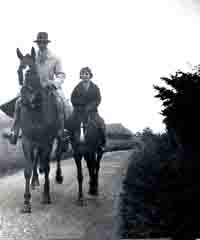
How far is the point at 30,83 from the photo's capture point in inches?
309

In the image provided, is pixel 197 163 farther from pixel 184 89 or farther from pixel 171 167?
pixel 184 89

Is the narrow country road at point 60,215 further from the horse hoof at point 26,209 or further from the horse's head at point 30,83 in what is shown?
the horse's head at point 30,83

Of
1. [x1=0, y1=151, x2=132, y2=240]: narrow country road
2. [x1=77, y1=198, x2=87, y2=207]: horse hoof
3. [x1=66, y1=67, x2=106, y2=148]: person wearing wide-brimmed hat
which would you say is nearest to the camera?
[x1=0, y1=151, x2=132, y2=240]: narrow country road

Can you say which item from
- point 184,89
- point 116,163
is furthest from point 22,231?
point 116,163

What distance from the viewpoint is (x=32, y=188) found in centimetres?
982

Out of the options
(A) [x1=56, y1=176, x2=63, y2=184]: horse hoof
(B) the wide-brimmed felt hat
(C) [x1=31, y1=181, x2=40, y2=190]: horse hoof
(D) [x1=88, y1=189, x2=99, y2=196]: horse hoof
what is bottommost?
(D) [x1=88, y1=189, x2=99, y2=196]: horse hoof

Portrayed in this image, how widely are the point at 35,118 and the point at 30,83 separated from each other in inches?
24.8

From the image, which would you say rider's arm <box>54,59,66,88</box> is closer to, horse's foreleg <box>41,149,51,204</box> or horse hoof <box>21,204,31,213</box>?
horse's foreleg <box>41,149,51,204</box>

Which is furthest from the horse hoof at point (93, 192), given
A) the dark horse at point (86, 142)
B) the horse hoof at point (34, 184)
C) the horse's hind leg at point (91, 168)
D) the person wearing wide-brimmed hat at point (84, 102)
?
the horse hoof at point (34, 184)

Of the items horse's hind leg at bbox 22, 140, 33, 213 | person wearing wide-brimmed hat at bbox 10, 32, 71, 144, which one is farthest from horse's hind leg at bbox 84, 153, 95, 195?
horse's hind leg at bbox 22, 140, 33, 213

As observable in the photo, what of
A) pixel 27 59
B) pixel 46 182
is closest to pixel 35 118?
pixel 27 59

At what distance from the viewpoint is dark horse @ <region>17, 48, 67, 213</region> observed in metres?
7.84

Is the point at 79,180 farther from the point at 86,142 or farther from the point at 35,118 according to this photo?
the point at 35,118

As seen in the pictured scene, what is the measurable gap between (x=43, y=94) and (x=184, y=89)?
2.38 meters
